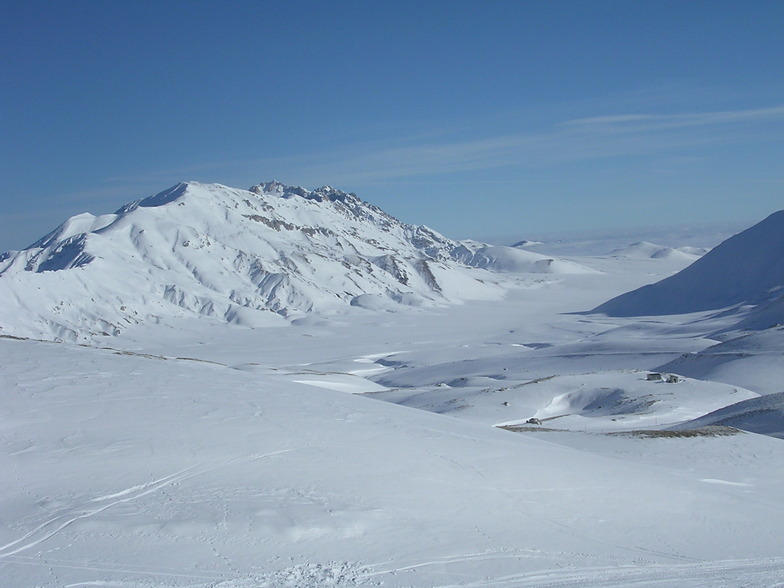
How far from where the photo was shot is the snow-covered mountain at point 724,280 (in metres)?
99.9

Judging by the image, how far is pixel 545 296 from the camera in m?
160

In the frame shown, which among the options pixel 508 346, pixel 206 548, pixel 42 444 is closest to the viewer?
pixel 206 548

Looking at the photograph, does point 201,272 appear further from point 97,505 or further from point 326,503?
point 326,503

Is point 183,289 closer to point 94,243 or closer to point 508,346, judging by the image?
point 94,243

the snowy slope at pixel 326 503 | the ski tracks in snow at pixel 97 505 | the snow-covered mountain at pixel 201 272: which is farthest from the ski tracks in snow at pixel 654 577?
the snow-covered mountain at pixel 201 272

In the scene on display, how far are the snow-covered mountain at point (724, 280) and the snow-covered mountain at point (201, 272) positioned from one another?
46.6 m

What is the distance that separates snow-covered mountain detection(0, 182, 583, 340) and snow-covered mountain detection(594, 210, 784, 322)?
153ft

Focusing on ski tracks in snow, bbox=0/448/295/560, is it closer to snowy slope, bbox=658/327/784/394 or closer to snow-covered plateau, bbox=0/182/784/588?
snow-covered plateau, bbox=0/182/784/588

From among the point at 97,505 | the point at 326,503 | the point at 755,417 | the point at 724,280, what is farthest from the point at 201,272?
the point at 326,503

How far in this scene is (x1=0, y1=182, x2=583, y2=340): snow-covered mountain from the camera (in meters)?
97.4

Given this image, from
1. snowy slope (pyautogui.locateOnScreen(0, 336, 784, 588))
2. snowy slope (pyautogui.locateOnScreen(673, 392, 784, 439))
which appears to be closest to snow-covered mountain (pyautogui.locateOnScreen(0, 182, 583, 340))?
snowy slope (pyautogui.locateOnScreen(0, 336, 784, 588))

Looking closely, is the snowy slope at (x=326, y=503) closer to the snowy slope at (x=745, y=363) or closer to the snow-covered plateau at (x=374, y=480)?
the snow-covered plateau at (x=374, y=480)

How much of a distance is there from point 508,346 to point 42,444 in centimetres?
7242

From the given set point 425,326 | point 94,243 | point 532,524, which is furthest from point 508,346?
point 94,243
